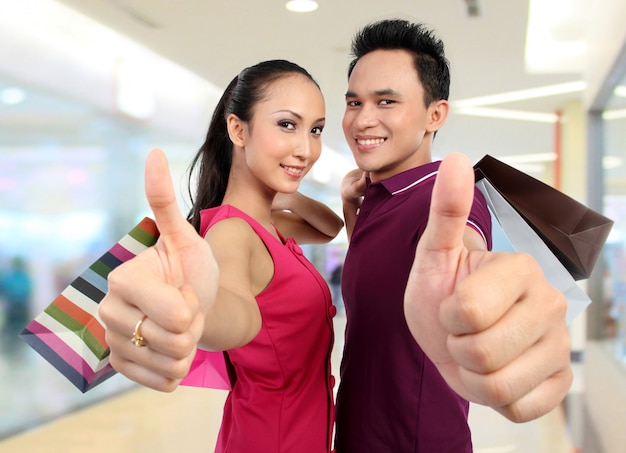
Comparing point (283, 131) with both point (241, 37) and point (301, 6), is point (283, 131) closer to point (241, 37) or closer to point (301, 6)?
point (301, 6)

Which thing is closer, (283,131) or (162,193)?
(162,193)

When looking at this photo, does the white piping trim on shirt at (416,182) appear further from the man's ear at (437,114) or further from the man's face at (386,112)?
the man's ear at (437,114)

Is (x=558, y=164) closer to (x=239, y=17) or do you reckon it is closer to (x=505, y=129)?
(x=505, y=129)

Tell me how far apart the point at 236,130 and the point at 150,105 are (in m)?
5.06

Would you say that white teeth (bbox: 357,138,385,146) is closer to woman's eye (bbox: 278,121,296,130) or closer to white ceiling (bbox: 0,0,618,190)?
woman's eye (bbox: 278,121,296,130)

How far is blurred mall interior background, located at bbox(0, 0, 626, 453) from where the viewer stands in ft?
14.6

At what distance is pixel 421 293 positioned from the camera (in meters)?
0.75

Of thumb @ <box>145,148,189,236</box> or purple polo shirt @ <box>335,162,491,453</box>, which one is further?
purple polo shirt @ <box>335,162,491,453</box>

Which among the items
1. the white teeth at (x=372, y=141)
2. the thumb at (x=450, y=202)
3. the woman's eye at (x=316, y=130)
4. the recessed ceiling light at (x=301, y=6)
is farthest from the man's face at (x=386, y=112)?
the recessed ceiling light at (x=301, y=6)

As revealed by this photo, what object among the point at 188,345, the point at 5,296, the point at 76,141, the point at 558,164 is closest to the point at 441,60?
the point at 188,345

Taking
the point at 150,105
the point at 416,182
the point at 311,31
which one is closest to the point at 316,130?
the point at 416,182

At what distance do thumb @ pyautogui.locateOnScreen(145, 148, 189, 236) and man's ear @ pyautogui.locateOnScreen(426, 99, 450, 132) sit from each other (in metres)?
1.05

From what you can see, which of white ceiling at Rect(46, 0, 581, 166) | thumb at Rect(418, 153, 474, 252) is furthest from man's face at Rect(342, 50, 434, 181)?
white ceiling at Rect(46, 0, 581, 166)

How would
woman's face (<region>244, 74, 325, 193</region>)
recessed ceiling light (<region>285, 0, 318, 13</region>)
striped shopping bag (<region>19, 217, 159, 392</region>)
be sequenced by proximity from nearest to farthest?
striped shopping bag (<region>19, 217, 159, 392</region>), woman's face (<region>244, 74, 325, 193</region>), recessed ceiling light (<region>285, 0, 318, 13</region>)
